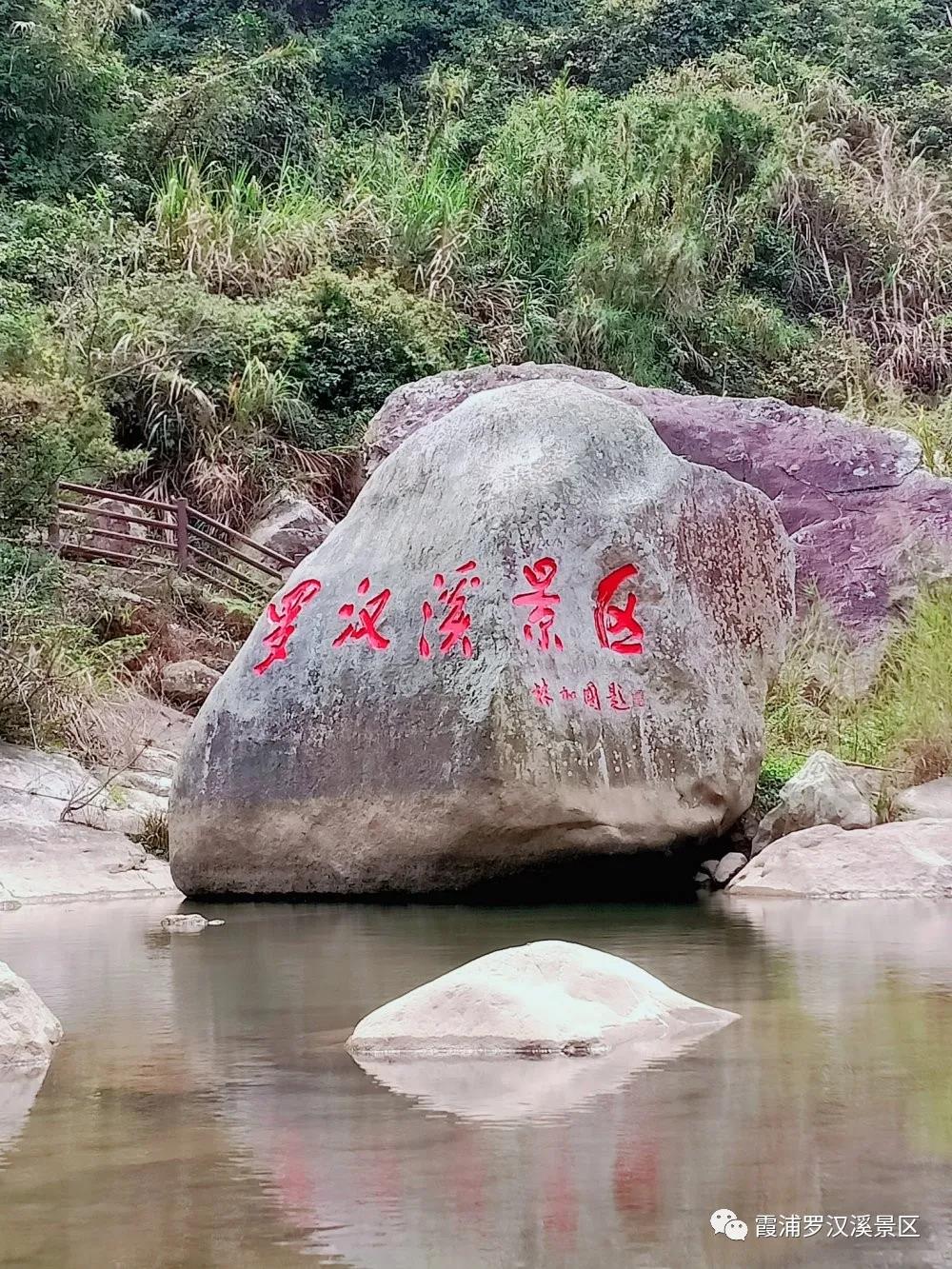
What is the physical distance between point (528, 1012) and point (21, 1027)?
1171 millimetres

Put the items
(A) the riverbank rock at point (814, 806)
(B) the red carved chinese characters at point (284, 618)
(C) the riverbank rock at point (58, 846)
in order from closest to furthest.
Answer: (B) the red carved chinese characters at point (284, 618)
(C) the riverbank rock at point (58, 846)
(A) the riverbank rock at point (814, 806)

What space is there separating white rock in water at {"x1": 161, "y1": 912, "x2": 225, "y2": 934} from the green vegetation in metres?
6.75

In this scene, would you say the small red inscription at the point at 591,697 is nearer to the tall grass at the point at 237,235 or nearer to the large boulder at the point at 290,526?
the large boulder at the point at 290,526

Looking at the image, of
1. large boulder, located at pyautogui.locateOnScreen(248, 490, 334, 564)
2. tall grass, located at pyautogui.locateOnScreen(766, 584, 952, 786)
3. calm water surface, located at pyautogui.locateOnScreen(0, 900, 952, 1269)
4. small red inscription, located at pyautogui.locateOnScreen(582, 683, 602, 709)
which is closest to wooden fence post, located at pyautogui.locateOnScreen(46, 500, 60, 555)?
large boulder, located at pyautogui.locateOnScreen(248, 490, 334, 564)

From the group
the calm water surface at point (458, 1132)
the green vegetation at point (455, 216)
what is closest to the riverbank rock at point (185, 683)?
the green vegetation at point (455, 216)

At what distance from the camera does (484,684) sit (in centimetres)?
730

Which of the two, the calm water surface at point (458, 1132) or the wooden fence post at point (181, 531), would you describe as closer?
the calm water surface at point (458, 1132)

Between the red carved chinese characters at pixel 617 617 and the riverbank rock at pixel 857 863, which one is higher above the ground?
the red carved chinese characters at pixel 617 617

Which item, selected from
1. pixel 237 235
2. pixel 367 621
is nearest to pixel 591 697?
pixel 367 621

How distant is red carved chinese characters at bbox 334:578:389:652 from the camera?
777 centimetres

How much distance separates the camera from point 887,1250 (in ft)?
8.00

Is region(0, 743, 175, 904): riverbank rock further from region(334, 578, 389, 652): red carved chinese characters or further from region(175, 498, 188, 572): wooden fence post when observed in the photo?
region(175, 498, 188, 572): wooden fence post

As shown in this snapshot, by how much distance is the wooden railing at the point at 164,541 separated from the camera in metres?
13.8

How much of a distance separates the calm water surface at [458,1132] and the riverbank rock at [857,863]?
2.11 meters
